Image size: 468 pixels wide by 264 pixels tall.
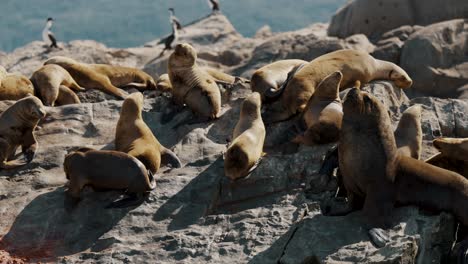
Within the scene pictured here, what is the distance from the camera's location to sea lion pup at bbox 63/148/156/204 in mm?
9406

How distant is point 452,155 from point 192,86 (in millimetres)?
4006

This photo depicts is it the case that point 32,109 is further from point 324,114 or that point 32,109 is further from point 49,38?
point 49,38

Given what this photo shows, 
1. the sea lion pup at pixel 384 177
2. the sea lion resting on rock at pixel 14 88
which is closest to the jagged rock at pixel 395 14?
the sea lion resting on rock at pixel 14 88

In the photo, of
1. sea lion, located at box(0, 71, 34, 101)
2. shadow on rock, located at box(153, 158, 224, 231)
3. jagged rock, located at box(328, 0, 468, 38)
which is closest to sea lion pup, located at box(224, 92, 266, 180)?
shadow on rock, located at box(153, 158, 224, 231)

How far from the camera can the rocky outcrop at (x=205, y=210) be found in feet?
27.1

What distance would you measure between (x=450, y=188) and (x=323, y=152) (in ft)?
5.48

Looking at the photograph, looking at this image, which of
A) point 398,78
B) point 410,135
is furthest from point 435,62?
point 410,135

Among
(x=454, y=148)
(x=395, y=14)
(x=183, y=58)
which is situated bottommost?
(x=395, y=14)

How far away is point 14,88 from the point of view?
41.5 ft

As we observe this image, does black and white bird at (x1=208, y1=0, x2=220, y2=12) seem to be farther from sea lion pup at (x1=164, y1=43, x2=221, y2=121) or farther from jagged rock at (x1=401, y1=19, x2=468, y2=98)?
sea lion pup at (x1=164, y1=43, x2=221, y2=121)

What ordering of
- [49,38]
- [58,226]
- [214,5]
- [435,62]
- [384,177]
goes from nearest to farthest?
[384,177] → [58,226] → [435,62] → [49,38] → [214,5]

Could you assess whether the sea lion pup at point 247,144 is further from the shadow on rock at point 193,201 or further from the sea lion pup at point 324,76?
the sea lion pup at point 324,76

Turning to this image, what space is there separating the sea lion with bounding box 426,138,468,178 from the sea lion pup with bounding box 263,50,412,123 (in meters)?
2.11

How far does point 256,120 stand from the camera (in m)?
10.4
